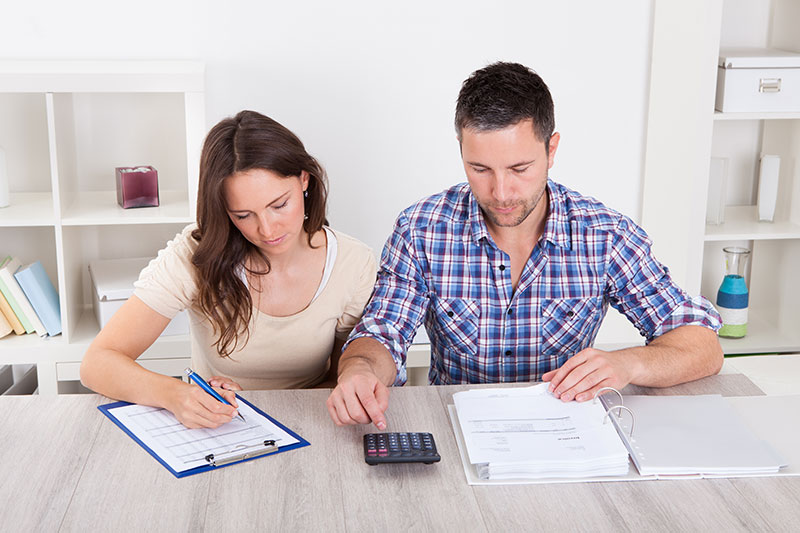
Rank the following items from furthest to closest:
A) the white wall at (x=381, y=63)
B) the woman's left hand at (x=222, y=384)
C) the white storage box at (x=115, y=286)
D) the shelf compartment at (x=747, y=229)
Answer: the shelf compartment at (x=747, y=229)
the white wall at (x=381, y=63)
the white storage box at (x=115, y=286)
the woman's left hand at (x=222, y=384)

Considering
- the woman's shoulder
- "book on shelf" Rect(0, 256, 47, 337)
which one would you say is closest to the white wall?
"book on shelf" Rect(0, 256, 47, 337)

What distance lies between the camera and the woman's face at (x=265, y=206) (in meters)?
1.67

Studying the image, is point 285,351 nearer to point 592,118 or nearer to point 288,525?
point 288,525

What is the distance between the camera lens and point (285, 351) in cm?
187

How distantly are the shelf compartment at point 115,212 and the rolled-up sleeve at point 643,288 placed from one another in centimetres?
121

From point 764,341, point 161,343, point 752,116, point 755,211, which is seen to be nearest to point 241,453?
point 161,343

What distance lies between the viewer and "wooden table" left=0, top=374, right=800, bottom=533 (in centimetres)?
119

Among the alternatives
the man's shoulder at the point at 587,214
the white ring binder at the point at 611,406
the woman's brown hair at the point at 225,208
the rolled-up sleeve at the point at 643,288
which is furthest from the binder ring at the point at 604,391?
the woman's brown hair at the point at 225,208

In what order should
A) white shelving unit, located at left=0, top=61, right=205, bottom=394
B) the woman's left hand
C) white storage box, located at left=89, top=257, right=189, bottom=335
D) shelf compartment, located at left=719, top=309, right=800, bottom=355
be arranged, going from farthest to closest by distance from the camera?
shelf compartment, located at left=719, top=309, right=800, bottom=355, white storage box, located at left=89, top=257, right=189, bottom=335, white shelving unit, located at left=0, top=61, right=205, bottom=394, the woman's left hand

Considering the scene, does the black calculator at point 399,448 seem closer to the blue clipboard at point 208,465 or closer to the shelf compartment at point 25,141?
the blue clipboard at point 208,465

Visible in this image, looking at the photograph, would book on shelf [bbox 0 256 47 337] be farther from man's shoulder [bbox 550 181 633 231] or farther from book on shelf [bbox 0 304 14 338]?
man's shoulder [bbox 550 181 633 231]

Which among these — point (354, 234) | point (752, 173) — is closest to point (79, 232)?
point (354, 234)

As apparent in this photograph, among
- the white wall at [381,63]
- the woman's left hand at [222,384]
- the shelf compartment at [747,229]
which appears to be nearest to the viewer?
the woman's left hand at [222,384]

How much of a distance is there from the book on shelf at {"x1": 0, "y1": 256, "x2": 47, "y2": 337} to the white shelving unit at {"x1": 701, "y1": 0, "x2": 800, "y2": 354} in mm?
2075
